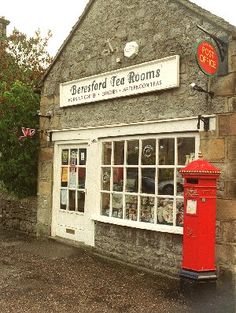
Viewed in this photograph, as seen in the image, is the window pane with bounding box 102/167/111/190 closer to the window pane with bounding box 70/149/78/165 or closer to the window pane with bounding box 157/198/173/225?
the window pane with bounding box 70/149/78/165

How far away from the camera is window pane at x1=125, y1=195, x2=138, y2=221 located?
6.97m

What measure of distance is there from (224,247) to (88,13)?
5.26m

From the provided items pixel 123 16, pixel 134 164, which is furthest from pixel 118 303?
pixel 123 16

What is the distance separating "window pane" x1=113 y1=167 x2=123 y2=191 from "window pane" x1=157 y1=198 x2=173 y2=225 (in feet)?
3.18

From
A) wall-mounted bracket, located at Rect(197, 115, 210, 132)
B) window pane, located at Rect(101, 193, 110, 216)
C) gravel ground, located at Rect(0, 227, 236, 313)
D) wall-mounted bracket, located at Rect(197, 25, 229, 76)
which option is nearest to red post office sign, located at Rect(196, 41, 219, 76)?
wall-mounted bracket, located at Rect(197, 25, 229, 76)

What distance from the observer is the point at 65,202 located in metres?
8.55

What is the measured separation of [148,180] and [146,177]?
0.07 m

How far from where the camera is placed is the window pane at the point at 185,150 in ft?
20.2

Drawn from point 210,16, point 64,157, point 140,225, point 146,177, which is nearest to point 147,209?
point 140,225

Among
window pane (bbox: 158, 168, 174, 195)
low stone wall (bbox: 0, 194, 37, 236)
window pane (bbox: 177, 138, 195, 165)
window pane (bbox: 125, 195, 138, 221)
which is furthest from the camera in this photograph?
low stone wall (bbox: 0, 194, 37, 236)

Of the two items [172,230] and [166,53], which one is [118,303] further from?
[166,53]

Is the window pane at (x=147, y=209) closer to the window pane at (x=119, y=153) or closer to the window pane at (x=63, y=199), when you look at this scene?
the window pane at (x=119, y=153)

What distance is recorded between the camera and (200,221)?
509 centimetres

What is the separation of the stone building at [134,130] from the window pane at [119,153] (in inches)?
0.7
